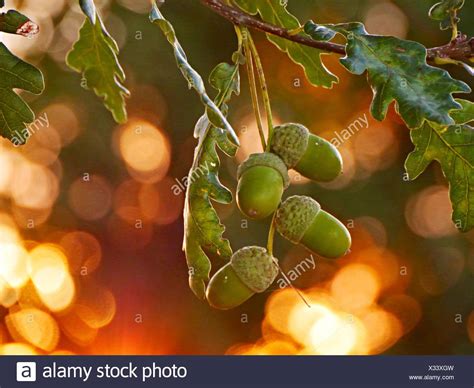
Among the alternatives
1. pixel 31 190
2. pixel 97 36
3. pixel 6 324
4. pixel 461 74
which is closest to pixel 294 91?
pixel 461 74

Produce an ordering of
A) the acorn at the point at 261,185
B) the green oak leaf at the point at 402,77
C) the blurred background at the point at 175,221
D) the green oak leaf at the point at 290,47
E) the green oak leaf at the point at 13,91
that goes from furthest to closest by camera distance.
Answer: the blurred background at the point at 175,221
the green oak leaf at the point at 290,47
the green oak leaf at the point at 13,91
the acorn at the point at 261,185
the green oak leaf at the point at 402,77

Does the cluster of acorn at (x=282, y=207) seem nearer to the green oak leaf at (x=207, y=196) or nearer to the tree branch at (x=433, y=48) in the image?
the green oak leaf at (x=207, y=196)

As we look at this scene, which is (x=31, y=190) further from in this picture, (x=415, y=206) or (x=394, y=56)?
(x=394, y=56)

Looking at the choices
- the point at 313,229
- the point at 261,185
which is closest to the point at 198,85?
the point at 261,185

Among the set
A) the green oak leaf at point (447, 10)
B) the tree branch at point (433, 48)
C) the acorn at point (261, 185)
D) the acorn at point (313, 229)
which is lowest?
the acorn at point (313, 229)

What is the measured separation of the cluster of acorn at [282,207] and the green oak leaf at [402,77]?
20 cm

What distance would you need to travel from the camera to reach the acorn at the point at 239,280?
4.31 ft

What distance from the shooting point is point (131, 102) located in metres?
5.30

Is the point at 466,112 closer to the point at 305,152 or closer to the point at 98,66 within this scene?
the point at 305,152

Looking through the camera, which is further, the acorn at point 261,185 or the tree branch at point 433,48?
the acorn at point 261,185

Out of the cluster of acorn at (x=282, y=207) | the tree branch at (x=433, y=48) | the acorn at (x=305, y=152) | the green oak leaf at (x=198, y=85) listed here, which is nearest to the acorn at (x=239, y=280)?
the cluster of acorn at (x=282, y=207)

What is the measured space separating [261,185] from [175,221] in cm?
418

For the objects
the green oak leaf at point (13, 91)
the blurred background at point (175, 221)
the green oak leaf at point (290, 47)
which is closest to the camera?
the green oak leaf at point (13, 91)

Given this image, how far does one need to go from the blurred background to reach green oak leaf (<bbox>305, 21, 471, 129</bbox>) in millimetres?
3659
